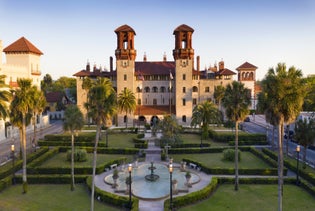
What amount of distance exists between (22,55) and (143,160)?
145 feet

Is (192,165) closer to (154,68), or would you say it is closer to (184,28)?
(184,28)

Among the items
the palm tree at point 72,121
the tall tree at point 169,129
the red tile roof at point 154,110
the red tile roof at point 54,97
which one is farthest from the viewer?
the red tile roof at point 54,97

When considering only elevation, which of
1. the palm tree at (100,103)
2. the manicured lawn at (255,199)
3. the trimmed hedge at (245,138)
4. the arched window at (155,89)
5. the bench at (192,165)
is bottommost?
the manicured lawn at (255,199)

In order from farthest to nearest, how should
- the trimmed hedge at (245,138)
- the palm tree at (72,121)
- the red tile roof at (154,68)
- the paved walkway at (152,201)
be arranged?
the red tile roof at (154,68)
the trimmed hedge at (245,138)
the palm tree at (72,121)
the paved walkway at (152,201)

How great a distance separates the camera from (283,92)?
17781mm

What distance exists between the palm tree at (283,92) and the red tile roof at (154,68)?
51.0 m

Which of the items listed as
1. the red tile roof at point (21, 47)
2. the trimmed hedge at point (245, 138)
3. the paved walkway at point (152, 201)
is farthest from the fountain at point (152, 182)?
the red tile roof at point (21, 47)

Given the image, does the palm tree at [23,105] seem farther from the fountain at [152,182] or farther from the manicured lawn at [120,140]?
the manicured lawn at [120,140]

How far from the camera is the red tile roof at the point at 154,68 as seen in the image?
226 ft

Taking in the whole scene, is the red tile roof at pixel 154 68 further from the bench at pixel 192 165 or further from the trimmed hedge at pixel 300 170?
the bench at pixel 192 165

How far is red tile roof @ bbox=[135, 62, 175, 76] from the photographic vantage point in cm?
6881

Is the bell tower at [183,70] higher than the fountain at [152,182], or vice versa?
the bell tower at [183,70]

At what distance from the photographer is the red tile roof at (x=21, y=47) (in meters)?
60.6

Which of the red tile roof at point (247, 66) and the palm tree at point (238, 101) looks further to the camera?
the red tile roof at point (247, 66)
